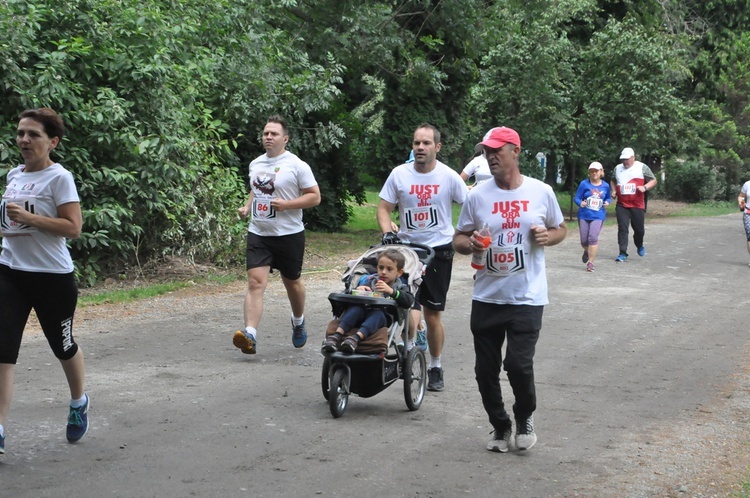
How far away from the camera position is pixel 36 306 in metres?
5.95

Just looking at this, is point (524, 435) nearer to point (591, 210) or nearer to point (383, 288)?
point (383, 288)

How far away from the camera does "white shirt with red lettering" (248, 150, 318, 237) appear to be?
362 inches

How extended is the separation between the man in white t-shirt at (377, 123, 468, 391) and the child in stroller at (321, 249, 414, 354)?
73cm

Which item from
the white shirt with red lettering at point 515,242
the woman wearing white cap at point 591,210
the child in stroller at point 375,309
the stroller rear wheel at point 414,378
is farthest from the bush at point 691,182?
the white shirt with red lettering at point 515,242

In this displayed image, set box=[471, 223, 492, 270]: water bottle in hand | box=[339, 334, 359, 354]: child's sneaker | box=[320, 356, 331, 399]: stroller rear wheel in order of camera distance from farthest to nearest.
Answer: box=[320, 356, 331, 399]: stroller rear wheel, box=[339, 334, 359, 354]: child's sneaker, box=[471, 223, 492, 270]: water bottle in hand

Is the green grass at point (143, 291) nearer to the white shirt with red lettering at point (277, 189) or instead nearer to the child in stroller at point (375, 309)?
the white shirt with red lettering at point (277, 189)

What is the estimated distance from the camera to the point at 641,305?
13211 mm

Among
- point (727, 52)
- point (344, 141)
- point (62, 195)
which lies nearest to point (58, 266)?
point (62, 195)

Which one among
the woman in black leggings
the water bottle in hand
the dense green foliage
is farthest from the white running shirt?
the dense green foliage

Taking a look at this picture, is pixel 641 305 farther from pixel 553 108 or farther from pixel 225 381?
pixel 553 108

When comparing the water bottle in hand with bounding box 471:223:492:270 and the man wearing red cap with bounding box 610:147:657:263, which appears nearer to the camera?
the water bottle in hand with bounding box 471:223:492:270

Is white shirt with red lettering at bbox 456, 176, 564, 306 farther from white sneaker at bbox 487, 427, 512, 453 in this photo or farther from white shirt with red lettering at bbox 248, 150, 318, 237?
white shirt with red lettering at bbox 248, 150, 318, 237

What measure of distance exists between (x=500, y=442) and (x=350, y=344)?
1.24m

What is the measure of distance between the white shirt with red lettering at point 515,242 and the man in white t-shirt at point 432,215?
1.80 metres
